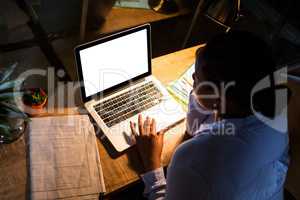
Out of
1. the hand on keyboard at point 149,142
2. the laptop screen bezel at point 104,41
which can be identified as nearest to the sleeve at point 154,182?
the hand on keyboard at point 149,142

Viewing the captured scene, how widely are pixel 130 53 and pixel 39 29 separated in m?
1.51

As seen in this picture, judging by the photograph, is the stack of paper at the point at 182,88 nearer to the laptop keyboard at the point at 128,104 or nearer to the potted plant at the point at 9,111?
the laptop keyboard at the point at 128,104

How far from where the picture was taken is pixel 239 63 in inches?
35.9

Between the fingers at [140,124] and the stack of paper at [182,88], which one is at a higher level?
the stack of paper at [182,88]

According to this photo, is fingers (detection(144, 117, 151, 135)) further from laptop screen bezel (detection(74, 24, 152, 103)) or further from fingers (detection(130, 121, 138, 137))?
laptop screen bezel (detection(74, 24, 152, 103))

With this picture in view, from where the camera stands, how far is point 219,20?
153 cm

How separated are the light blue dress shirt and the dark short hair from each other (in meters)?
0.08

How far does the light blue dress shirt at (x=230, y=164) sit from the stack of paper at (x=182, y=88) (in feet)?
1.47

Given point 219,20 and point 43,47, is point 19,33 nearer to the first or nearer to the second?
point 43,47

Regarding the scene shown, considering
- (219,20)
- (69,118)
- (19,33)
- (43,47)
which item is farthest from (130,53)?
(19,33)

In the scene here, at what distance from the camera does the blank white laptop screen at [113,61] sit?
1.28 metres

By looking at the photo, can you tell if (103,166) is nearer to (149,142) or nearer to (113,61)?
(149,142)

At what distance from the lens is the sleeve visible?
1.19m

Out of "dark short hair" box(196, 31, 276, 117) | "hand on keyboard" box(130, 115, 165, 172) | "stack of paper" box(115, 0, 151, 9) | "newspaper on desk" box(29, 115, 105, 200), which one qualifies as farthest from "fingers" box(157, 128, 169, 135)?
"stack of paper" box(115, 0, 151, 9)
